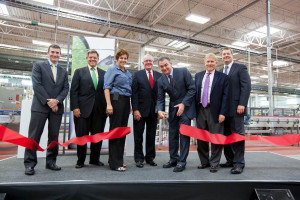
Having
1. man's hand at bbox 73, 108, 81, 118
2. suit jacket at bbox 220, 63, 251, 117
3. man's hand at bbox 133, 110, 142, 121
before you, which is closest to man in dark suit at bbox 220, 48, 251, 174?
suit jacket at bbox 220, 63, 251, 117

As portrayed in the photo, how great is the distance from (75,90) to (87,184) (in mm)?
1234

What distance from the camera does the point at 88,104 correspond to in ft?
8.49

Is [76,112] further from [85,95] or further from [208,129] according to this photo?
[208,129]

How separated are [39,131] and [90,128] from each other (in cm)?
59

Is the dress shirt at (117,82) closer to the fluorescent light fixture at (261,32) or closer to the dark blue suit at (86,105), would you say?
the dark blue suit at (86,105)

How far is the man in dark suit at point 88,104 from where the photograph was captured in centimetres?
257

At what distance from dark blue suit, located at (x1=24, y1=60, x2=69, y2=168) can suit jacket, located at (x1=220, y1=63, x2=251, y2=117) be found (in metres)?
2.07

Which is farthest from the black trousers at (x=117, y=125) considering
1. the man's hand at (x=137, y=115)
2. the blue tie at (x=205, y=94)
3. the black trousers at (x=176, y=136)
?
the blue tie at (x=205, y=94)

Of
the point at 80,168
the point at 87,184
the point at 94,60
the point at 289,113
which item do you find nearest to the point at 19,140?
the point at 80,168

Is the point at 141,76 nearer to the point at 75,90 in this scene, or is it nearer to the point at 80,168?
the point at 75,90

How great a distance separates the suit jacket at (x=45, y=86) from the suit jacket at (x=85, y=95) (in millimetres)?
132

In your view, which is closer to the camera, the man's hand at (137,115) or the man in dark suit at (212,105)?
the man in dark suit at (212,105)

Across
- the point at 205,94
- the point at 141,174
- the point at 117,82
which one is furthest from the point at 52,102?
the point at 205,94

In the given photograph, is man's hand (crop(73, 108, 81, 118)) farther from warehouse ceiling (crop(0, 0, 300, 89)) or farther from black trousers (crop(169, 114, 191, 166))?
warehouse ceiling (crop(0, 0, 300, 89))
